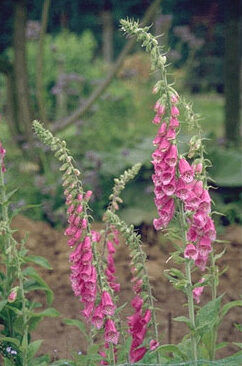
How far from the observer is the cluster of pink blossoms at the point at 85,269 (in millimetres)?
2641

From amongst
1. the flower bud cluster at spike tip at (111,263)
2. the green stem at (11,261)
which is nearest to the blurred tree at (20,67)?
the green stem at (11,261)

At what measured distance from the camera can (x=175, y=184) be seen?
2592 millimetres

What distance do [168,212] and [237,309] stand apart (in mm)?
1864

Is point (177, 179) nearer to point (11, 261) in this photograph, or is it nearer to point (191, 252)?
point (191, 252)

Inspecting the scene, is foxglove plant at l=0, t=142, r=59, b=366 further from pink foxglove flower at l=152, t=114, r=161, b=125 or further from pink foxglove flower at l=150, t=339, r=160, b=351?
pink foxglove flower at l=152, t=114, r=161, b=125

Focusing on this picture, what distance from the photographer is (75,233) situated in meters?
2.67

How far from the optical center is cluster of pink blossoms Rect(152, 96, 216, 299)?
257 centimetres

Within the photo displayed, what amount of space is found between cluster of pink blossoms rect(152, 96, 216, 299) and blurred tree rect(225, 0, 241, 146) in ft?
14.8

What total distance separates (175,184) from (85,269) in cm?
41

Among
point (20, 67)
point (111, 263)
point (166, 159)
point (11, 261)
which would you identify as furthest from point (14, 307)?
point (20, 67)

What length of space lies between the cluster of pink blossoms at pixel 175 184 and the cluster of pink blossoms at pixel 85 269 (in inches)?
9.5

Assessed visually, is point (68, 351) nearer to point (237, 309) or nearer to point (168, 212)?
point (237, 309)

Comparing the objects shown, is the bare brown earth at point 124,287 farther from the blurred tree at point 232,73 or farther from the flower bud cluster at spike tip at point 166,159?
the blurred tree at point 232,73

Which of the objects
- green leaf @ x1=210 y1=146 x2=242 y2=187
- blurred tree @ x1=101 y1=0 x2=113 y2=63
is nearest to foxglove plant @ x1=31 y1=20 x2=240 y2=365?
green leaf @ x1=210 y1=146 x2=242 y2=187
